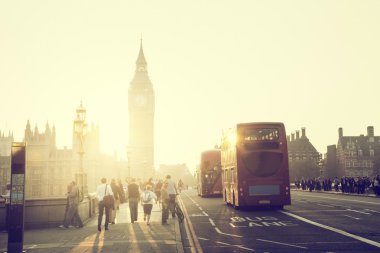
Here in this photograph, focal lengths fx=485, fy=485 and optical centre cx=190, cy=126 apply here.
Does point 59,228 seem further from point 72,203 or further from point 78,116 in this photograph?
point 78,116

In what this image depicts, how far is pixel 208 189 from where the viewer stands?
151 feet

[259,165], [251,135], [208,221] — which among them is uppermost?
A: [251,135]

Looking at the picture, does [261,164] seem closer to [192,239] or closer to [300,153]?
[192,239]

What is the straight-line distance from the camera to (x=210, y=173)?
45.2 metres

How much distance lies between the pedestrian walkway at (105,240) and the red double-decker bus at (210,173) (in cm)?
2515

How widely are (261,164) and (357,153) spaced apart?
4274 inches

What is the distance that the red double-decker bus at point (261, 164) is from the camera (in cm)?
2449

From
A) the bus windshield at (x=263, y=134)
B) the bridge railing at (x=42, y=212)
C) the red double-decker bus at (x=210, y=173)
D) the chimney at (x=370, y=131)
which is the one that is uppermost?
the chimney at (x=370, y=131)

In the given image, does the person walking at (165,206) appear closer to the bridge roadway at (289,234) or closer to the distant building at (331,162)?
the bridge roadway at (289,234)

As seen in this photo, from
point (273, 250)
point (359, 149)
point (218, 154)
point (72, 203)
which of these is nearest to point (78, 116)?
point (72, 203)

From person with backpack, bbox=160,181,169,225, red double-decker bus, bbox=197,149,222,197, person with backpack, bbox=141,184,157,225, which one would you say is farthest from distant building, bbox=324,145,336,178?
person with backpack, bbox=141,184,157,225

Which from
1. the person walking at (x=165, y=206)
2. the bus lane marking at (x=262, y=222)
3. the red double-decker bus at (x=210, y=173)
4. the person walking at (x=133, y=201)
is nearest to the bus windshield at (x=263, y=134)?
the bus lane marking at (x=262, y=222)

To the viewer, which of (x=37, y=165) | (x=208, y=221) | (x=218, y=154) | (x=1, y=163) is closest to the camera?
(x=208, y=221)

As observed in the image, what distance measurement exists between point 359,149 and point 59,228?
11736 cm
